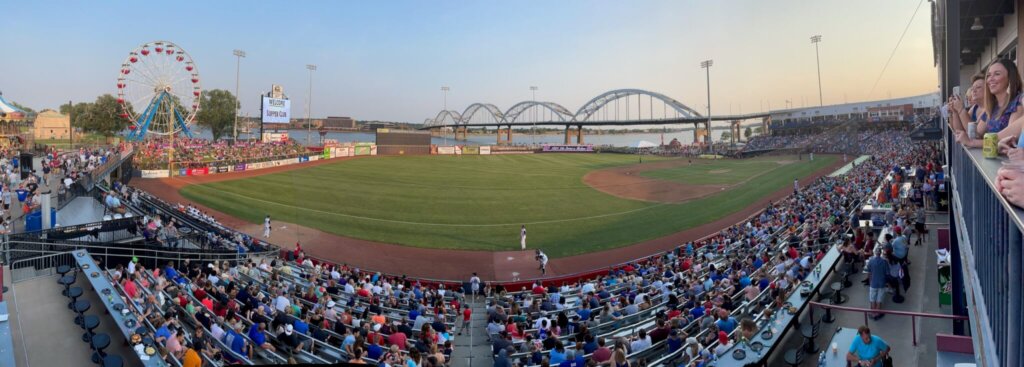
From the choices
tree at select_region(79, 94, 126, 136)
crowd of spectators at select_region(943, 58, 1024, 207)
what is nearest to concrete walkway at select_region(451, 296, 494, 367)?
crowd of spectators at select_region(943, 58, 1024, 207)

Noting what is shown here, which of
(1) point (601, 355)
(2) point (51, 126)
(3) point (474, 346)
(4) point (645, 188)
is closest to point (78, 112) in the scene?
(2) point (51, 126)

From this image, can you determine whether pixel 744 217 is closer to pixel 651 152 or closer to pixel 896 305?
pixel 896 305

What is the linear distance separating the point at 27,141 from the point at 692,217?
2263 inches

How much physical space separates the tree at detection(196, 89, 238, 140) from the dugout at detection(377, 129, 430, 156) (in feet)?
104

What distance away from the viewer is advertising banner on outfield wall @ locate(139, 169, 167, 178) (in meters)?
44.9

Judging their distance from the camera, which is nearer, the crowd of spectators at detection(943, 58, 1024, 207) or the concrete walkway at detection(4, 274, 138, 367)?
the crowd of spectators at detection(943, 58, 1024, 207)

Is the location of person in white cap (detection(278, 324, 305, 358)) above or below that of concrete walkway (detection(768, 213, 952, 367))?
below

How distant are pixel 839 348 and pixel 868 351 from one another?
5.50 feet

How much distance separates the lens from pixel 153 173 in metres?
45.4

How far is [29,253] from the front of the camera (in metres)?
13.3

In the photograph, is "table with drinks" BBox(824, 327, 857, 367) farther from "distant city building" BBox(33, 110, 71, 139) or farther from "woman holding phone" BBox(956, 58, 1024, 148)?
"distant city building" BBox(33, 110, 71, 139)

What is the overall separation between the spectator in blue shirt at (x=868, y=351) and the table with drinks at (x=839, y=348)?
865mm

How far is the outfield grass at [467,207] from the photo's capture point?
27.1m

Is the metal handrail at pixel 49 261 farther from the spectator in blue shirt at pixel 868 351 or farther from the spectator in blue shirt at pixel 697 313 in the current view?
the spectator in blue shirt at pixel 868 351
